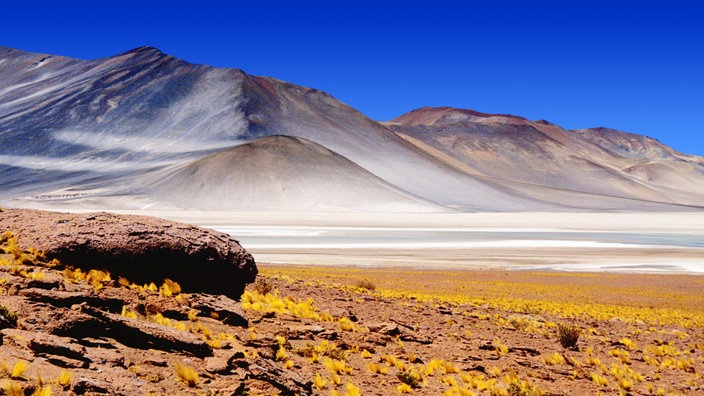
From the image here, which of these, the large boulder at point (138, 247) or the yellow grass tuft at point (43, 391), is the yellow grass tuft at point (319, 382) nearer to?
the yellow grass tuft at point (43, 391)

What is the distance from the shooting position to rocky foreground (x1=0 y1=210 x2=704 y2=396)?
22.9 ft

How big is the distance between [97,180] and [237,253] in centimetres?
13692

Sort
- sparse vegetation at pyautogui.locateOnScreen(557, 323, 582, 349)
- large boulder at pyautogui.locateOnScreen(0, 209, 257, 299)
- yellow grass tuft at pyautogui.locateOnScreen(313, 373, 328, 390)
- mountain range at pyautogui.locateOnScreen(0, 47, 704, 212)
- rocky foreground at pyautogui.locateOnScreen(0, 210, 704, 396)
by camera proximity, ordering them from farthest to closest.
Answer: mountain range at pyautogui.locateOnScreen(0, 47, 704, 212), sparse vegetation at pyautogui.locateOnScreen(557, 323, 582, 349), large boulder at pyautogui.locateOnScreen(0, 209, 257, 299), yellow grass tuft at pyautogui.locateOnScreen(313, 373, 328, 390), rocky foreground at pyautogui.locateOnScreen(0, 210, 704, 396)

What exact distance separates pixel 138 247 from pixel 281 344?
3.26m

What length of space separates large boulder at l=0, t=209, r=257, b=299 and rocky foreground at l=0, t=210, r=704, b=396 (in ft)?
0.32

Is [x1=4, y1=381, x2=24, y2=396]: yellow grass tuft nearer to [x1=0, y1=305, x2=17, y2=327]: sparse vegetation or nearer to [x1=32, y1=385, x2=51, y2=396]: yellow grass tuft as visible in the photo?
[x1=32, y1=385, x2=51, y2=396]: yellow grass tuft

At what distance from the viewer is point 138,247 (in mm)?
11156

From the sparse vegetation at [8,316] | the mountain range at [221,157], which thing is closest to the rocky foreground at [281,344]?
the sparse vegetation at [8,316]

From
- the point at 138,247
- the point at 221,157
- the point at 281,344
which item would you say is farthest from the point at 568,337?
the point at 221,157

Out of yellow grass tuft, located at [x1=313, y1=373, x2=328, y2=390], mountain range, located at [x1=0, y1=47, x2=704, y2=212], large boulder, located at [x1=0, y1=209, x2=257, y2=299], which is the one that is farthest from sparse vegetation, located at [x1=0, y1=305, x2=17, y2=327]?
mountain range, located at [x1=0, y1=47, x2=704, y2=212]

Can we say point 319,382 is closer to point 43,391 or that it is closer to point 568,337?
point 43,391

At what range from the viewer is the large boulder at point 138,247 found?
10797mm

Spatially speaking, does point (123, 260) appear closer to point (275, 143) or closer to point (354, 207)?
point (354, 207)

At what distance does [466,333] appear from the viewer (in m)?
13.5
